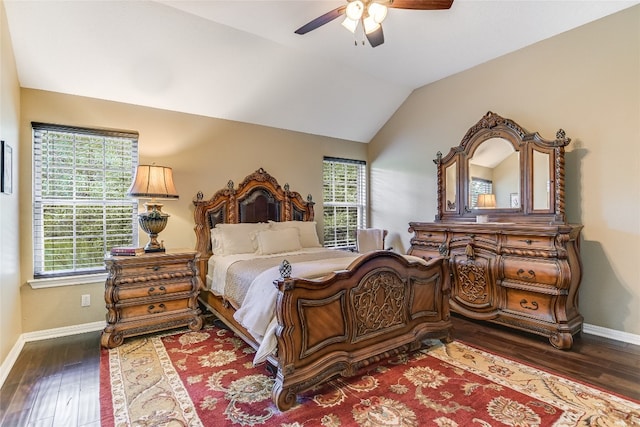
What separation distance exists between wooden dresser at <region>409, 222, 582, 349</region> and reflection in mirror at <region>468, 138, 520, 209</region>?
57 centimetres

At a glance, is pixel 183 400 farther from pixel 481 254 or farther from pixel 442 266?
pixel 481 254

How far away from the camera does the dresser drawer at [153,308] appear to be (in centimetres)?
305

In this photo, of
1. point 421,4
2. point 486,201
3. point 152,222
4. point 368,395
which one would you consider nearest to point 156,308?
point 152,222

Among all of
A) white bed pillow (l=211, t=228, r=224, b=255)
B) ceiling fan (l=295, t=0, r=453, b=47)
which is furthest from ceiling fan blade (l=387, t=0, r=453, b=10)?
white bed pillow (l=211, t=228, r=224, b=255)

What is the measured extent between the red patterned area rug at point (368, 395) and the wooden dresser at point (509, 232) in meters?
0.76

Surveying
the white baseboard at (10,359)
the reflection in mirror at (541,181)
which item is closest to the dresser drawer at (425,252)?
the reflection in mirror at (541,181)

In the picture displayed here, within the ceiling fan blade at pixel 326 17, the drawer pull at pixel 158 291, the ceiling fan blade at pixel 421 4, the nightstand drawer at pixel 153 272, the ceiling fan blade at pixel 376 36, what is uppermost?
the ceiling fan blade at pixel 421 4

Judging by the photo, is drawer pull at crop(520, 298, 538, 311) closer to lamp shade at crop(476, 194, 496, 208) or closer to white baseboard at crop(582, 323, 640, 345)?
white baseboard at crop(582, 323, 640, 345)

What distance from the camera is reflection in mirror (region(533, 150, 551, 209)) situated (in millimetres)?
3377

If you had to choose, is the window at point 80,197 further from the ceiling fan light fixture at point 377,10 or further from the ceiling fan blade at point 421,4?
the ceiling fan blade at point 421,4

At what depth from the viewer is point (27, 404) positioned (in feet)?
6.83

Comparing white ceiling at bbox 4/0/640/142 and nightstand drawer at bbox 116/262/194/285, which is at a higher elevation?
white ceiling at bbox 4/0/640/142

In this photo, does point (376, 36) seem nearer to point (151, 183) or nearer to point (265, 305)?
point (265, 305)

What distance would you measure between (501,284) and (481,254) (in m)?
0.36
